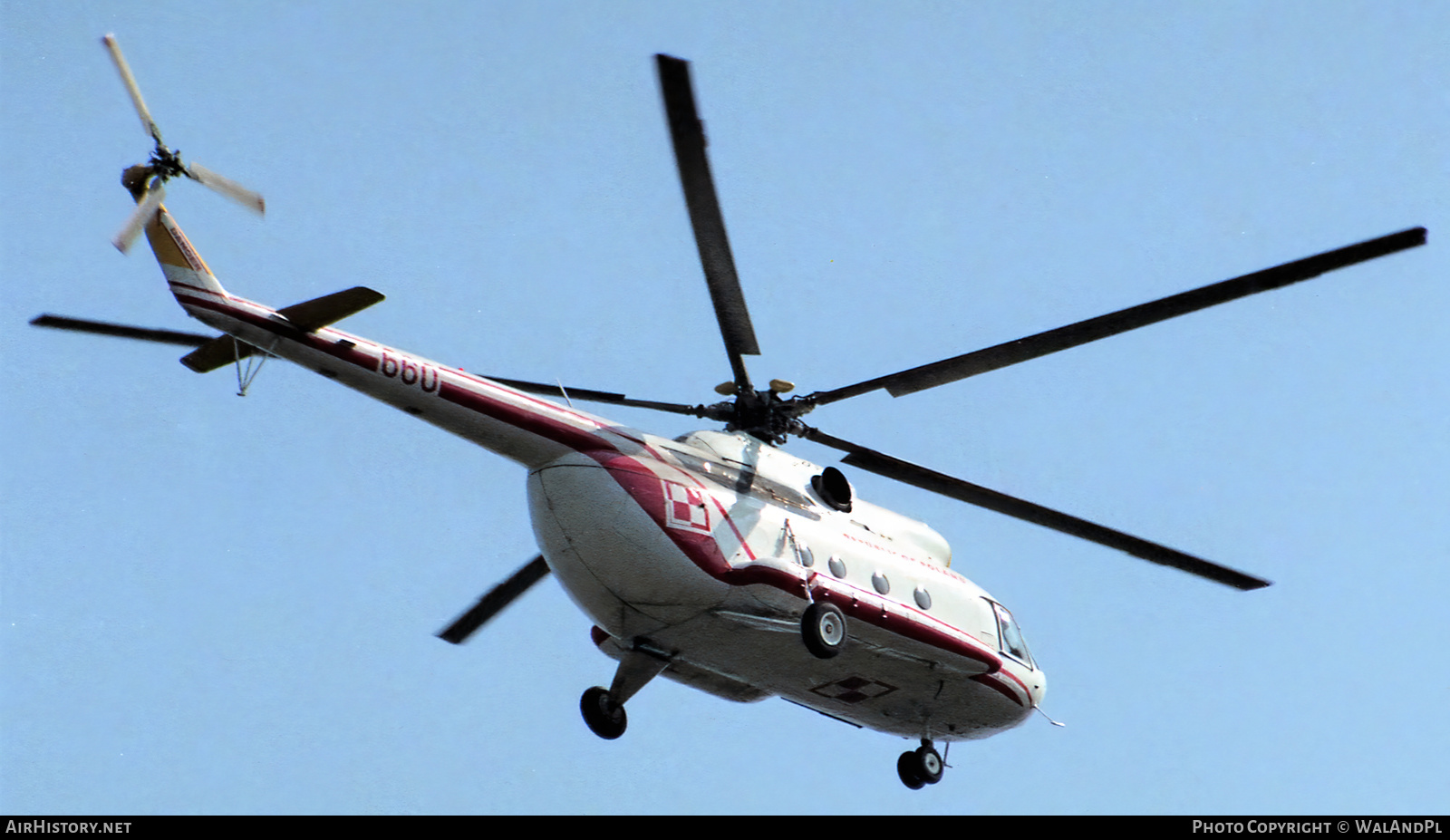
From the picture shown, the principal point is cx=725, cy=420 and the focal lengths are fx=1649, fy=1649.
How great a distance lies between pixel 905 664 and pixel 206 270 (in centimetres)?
941

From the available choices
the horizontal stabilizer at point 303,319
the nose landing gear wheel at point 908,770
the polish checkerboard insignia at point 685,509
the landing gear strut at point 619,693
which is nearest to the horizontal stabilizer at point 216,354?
the horizontal stabilizer at point 303,319

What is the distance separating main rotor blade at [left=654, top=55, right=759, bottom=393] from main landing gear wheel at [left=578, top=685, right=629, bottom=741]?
428 cm

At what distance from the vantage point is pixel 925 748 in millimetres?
21641

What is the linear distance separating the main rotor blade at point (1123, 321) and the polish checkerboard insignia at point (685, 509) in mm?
2559

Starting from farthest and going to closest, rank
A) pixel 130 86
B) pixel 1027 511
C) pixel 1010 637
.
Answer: pixel 1010 637 < pixel 1027 511 < pixel 130 86

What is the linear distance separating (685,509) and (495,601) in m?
4.40

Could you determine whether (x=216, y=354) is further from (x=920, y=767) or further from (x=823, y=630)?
(x=920, y=767)

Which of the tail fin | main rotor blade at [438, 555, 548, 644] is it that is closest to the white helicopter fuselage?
the tail fin

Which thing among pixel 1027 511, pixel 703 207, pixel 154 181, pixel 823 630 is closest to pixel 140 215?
pixel 154 181

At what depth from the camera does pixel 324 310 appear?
16.5 metres

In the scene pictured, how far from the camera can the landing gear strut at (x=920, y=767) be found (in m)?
21.5

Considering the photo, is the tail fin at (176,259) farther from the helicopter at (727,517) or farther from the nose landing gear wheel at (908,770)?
the nose landing gear wheel at (908,770)
